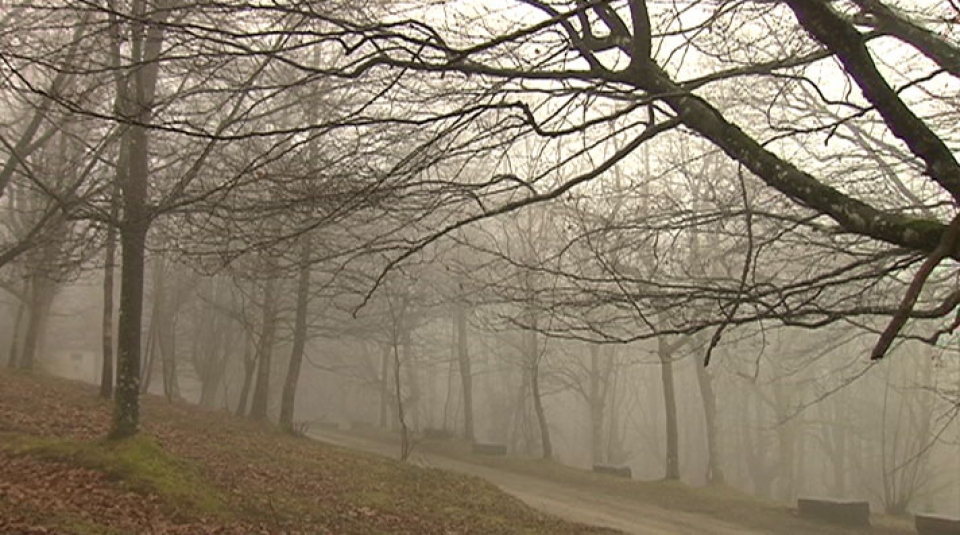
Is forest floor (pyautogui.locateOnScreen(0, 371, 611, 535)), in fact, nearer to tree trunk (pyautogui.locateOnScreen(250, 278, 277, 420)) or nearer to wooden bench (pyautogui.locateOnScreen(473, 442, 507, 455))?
tree trunk (pyautogui.locateOnScreen(250, 278, 277, 420))

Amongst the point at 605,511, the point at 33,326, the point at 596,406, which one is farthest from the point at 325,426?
the point at 605,511

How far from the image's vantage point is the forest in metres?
5.07

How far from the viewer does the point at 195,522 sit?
691 cm

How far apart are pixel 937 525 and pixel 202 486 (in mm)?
12168

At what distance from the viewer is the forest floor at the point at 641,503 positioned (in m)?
13.1

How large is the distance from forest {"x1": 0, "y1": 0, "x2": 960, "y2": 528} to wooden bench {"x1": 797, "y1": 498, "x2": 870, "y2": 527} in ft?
8.82

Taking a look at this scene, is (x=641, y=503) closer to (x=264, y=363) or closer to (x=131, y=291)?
(x=264, y=363)

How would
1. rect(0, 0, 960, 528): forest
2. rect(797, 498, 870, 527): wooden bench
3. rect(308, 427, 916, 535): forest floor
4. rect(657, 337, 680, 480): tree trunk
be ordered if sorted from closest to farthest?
rect(0, 0, 960, 528): forest → rect(308, 427, 916, 535): forest floor → rect(797, 498, 870, 527): wooden bench → rect(657, 337, 680, 480): tree trunk

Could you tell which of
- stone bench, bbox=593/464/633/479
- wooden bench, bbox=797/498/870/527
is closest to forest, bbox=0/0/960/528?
stone bench, bbox=593/464/633/479

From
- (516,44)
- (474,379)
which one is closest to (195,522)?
(516,44)

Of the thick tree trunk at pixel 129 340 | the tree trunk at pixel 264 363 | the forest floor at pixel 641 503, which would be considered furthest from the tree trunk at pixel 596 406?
the thick tree trunk at pixel 129 340

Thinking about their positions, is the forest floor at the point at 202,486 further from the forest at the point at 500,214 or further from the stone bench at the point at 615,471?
the stone bench at the point at 615,471

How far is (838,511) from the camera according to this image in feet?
46.9

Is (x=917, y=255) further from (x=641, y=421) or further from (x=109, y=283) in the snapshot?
(x=641, y=421)
